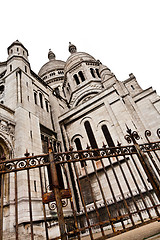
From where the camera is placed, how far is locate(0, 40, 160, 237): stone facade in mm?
9484

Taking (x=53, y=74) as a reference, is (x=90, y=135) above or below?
below

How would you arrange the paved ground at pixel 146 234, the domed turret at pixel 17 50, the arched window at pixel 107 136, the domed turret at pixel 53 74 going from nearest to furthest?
the paved ground at pixel 146 234
the arched window at pixel 107 136
the domed turret at pixel 17 50
the domed turret at pixel 53 74

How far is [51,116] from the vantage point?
16.6 m

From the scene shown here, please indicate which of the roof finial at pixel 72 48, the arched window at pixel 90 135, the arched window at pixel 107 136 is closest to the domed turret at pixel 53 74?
the roof finial at pixel 72 48

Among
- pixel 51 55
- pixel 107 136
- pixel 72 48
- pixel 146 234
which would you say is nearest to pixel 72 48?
Result: pixel 72 48

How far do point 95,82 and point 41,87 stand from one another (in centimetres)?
713

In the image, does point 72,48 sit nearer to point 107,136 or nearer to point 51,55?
point 51,55

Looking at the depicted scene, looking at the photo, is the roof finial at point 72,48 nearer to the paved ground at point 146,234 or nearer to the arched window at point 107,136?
the arched window at point 107,136

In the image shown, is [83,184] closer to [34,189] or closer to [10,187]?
[34,189]

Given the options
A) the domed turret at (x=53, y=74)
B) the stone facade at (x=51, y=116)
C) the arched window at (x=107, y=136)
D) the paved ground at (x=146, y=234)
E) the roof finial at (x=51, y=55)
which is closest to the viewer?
the paved ground at (x=146, y=234)

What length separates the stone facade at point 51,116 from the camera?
9.48 metres

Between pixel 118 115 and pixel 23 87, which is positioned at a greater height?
pixel 23 87

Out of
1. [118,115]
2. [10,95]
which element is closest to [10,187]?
[10,95]

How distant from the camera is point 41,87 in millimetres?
17047
